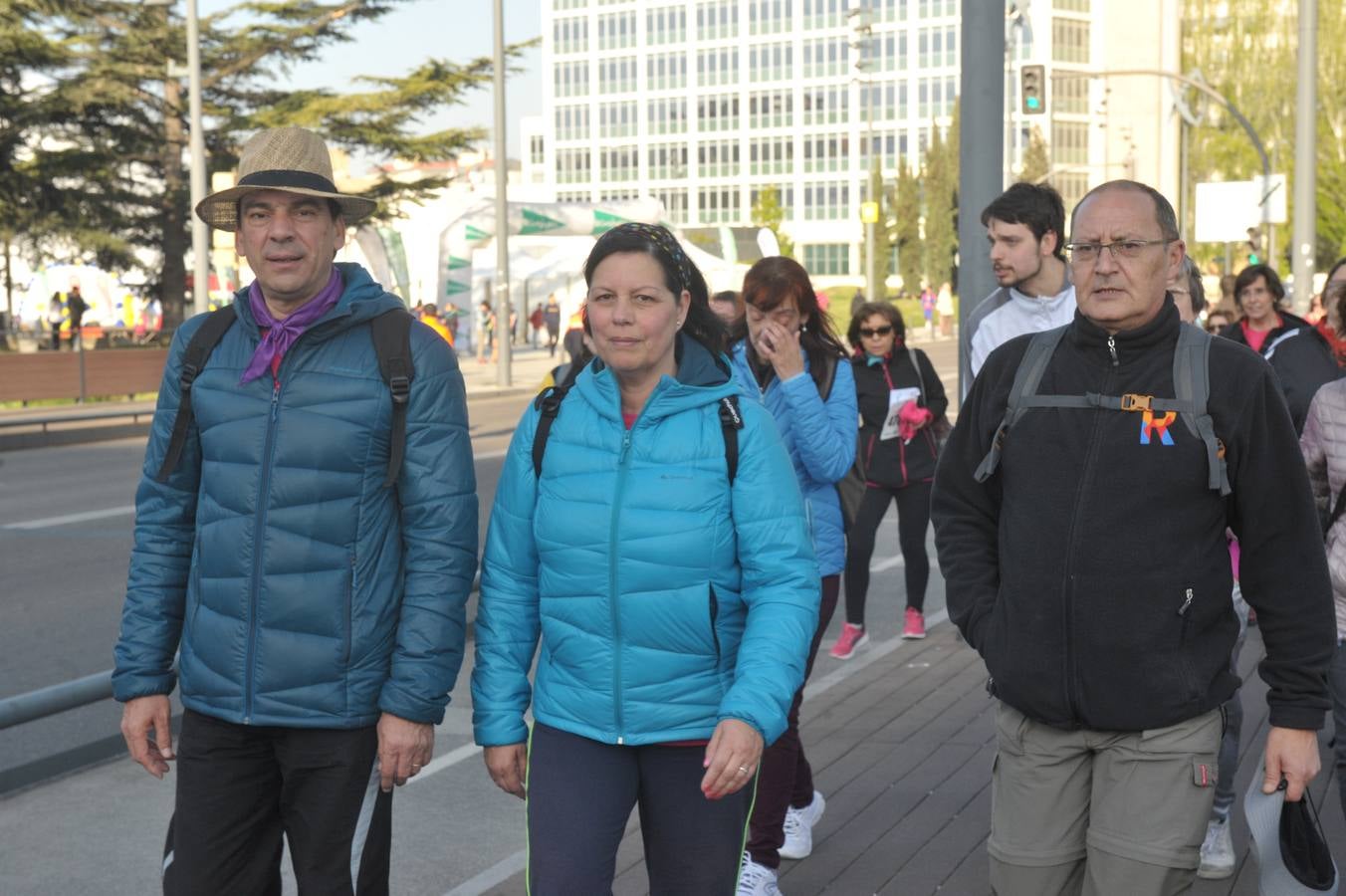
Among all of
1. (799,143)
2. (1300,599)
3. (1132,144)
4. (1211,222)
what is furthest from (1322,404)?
(799,143)

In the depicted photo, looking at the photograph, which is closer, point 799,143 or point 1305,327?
point 1305,327

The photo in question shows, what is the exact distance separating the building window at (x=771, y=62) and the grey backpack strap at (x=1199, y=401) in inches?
5103

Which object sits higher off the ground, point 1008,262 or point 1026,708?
point 1008,262

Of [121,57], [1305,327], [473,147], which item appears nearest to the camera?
[1305,327]

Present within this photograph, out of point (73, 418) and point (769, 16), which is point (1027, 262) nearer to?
point (73, 418)

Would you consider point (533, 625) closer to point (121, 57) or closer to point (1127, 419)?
point (1127, 419)

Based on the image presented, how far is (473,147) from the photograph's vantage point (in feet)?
122

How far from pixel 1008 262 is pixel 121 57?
31.9 meters

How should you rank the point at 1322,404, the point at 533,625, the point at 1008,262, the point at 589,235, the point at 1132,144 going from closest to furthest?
the point at 533,625
the point at 1322,404
the point at 1008,262
the point at 589,235
the point at 1132,144

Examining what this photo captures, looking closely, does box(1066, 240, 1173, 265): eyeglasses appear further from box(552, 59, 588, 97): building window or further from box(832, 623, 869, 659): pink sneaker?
box(552, 59, 588, 97): building window

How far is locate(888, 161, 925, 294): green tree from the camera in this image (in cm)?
11806

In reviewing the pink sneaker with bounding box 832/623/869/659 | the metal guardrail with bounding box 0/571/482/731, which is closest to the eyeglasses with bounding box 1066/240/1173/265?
the metal guardrail with bounding box 0/571/482/731

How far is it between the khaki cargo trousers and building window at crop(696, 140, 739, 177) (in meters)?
131

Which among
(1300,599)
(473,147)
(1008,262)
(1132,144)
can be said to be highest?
(1132,144)
